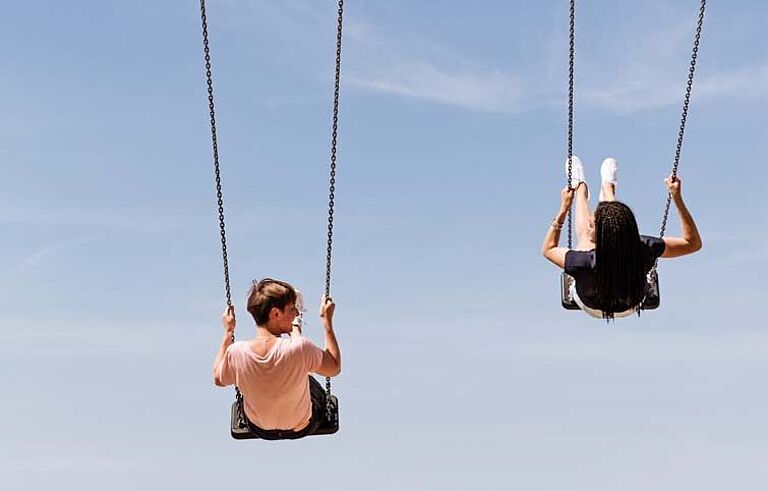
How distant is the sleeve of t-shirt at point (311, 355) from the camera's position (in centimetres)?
772

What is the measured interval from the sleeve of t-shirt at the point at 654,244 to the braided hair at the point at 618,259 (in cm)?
7

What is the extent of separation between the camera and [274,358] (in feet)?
25.2

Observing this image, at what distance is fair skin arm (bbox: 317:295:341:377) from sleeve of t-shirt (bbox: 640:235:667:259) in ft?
6.85

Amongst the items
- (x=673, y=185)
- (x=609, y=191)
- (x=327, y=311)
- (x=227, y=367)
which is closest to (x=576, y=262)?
(x=673, y=185)

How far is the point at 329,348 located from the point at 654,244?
7.40ft

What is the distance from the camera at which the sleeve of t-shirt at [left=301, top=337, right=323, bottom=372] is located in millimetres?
7723

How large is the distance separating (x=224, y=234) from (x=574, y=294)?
239 cm

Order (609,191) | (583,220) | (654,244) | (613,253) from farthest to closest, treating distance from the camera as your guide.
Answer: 1. (609,191)
2. (583,220)
3. (654,244)
4. (613,253)

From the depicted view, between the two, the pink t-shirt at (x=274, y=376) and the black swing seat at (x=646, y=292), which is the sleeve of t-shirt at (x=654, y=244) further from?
the pink t-shirt at (x=274, y=376)

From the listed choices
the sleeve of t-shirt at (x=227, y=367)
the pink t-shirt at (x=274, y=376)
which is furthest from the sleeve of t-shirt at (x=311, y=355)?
the sleeve of t-shirt at (x=227, y=367)

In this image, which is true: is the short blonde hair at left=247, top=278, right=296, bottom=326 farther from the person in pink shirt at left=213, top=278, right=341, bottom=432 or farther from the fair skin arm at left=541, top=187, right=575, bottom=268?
the fair skin arm at left=541, top=187, right=575, bottom=268

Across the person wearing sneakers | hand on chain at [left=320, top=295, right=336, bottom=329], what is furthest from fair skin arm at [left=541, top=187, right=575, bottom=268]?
hand on chain at [left=320, top=295, right=336, bottom=329]

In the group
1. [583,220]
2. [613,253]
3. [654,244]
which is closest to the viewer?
[613,253]

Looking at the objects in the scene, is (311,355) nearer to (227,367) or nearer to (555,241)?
(227,367)
